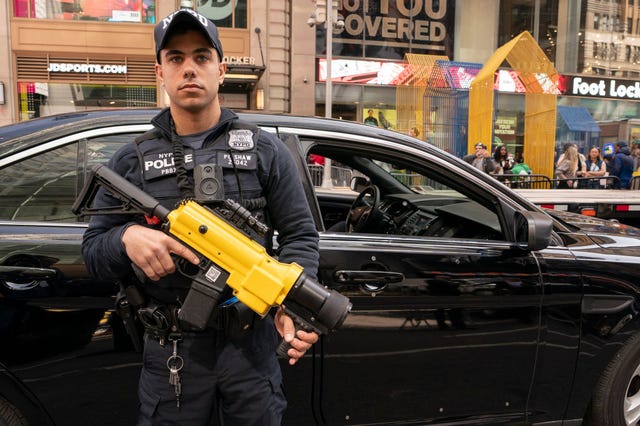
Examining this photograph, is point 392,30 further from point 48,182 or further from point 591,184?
point 48,182

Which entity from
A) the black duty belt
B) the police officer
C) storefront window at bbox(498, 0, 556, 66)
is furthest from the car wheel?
storefront window at bbox(498, 0, 556, 66)

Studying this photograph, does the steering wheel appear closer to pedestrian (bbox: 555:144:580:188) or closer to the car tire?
the car tire

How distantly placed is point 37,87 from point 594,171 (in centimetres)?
1565

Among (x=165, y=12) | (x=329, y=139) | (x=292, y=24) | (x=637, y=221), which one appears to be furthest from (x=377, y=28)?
(x=329, y=139)

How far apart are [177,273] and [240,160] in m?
0.37

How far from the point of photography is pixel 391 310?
216 cm

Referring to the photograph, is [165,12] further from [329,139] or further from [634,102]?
[634,102]

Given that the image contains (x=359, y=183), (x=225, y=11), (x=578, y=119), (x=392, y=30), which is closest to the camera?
(x=359, y=183)

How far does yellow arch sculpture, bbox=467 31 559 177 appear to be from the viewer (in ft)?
44.0

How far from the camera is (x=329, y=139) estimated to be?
2.31 metres

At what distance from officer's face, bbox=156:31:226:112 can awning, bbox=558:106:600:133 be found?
2007 cm

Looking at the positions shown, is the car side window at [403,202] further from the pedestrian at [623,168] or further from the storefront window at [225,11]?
the storefront window at [225,11]

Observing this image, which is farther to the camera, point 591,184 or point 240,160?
point 591,184

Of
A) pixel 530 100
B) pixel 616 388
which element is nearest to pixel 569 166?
pixel 530 100
